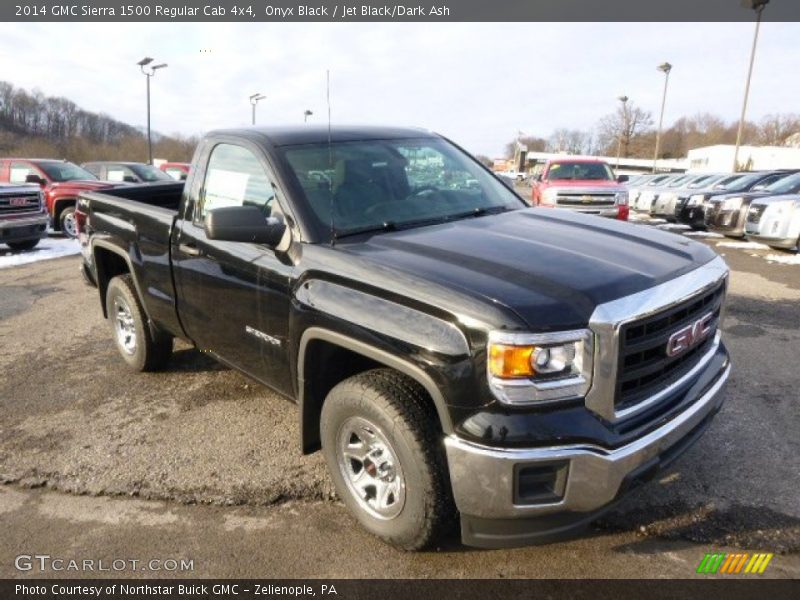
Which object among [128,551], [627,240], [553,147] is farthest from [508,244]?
[553,147]

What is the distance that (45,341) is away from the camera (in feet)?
19.5

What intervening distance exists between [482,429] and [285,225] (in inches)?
58.1

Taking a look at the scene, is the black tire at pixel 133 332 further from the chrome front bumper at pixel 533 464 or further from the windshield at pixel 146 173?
the windshield at pixel 146 173

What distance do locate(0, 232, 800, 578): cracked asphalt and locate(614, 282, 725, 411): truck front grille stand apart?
31.7 inches

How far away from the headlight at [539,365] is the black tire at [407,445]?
1.30 feet

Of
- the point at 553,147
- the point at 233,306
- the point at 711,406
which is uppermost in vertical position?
the point at 553,147

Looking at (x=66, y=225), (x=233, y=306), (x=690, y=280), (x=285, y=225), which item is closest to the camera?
(x=690, y=280)

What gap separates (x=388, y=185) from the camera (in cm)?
346

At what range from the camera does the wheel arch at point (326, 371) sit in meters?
2.51

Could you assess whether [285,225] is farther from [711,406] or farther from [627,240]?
[711,406]

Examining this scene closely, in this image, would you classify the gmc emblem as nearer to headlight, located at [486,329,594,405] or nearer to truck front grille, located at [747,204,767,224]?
headlight, located at [486,329,594,405]

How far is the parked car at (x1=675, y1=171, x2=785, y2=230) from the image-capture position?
14.8 metres

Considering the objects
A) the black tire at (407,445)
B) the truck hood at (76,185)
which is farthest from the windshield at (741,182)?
the black tire at (407,445)
